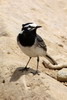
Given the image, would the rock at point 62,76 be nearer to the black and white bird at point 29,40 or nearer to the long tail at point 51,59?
the long tail at point 51,59

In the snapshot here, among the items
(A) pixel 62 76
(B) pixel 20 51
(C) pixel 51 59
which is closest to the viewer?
(A) pixel 62 76

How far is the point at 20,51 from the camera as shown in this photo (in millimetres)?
10633

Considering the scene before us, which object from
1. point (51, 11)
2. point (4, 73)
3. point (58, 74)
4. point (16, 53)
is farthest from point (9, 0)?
point (4, 73)

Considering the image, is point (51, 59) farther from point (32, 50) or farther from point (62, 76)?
point (32, 50)

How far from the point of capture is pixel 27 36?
8.44 meters

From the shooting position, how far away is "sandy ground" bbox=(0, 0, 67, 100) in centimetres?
790

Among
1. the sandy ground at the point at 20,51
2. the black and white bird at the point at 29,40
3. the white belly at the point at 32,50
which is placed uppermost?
the black and white bird at the point at 29,40

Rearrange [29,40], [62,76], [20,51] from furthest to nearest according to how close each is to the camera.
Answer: [20,51], [62,76], [29,40]

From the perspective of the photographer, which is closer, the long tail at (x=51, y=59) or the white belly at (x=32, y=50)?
the white belly at (x=32, y=50)

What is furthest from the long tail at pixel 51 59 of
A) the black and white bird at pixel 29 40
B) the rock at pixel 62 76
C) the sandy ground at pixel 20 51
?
the black and white bird at pixel 29 40

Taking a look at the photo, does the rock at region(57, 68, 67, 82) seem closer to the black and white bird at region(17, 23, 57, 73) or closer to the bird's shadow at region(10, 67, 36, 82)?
the bird's shadow at region(10, 67, 36, 82)

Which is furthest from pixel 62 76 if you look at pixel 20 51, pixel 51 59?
pixel 20 51

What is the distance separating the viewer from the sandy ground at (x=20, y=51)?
7902 millimetres

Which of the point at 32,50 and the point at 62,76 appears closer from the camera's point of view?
the point at 32,50
